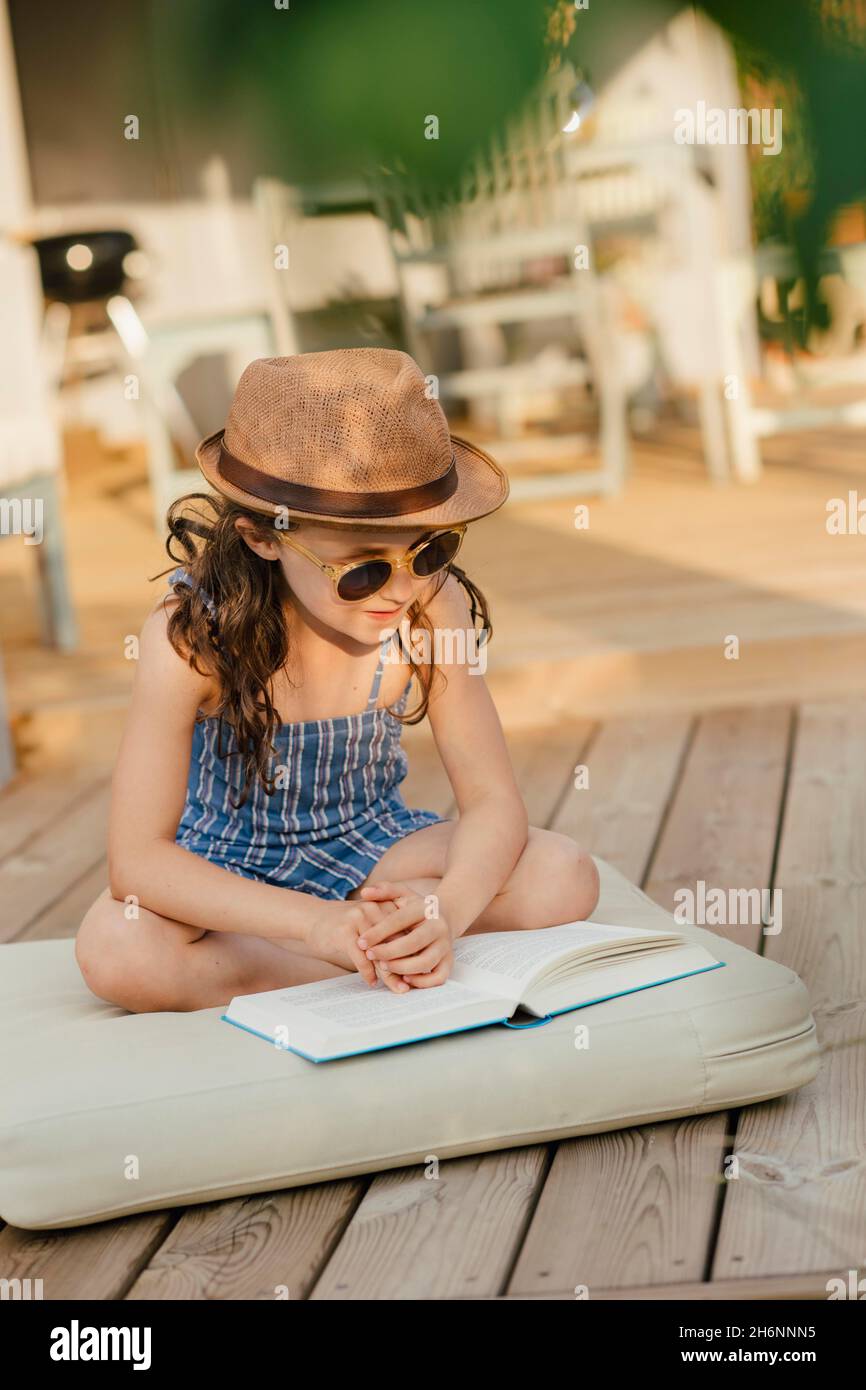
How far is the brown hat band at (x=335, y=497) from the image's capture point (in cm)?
162

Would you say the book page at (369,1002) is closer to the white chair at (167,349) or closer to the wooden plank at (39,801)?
the wooden plank at (39,801)

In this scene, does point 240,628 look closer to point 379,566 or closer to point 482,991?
point 379,566

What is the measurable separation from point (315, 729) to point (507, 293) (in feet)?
13.0

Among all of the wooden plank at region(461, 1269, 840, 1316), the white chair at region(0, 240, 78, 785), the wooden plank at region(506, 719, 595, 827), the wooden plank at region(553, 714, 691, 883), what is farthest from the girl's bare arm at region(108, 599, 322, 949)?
the white chair at region(0, 240, 78, 785)

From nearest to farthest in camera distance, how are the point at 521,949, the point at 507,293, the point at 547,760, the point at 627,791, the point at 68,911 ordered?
1. the point at 521,949
2. the point at 68,911
3. the point at 627,791
4. the point at 547,760
5. the point at 507,293

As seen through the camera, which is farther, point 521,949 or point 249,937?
point 249,937

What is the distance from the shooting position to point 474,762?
1.89m

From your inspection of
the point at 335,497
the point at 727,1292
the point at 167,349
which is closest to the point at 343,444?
the point at 335,497

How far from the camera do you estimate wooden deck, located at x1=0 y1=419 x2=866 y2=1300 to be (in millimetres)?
1403

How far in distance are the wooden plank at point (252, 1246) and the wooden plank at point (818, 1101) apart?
382 mm

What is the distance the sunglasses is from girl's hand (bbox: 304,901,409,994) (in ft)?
1.09

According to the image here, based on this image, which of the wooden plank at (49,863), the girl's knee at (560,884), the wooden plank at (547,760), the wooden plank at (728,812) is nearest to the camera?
the girl's knee at (560,884)

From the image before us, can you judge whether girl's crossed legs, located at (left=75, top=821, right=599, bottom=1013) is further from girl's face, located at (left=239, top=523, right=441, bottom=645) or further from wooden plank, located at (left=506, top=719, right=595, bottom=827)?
wooden plank, located at (left=506, top=719, right=595, bottom=827)

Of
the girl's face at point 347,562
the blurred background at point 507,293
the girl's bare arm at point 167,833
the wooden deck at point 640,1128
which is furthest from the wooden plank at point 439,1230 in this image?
the blurred background at point 507,293
